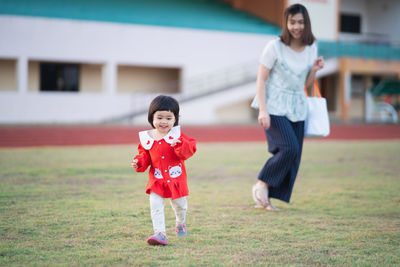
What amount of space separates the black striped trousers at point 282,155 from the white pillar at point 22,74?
19323 millimetres

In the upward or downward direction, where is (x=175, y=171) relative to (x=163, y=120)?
downward

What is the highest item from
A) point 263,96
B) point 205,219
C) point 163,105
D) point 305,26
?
point 305,26

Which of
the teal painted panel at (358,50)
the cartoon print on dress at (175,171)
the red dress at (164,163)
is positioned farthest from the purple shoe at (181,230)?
the teal painted panel at (358,50)

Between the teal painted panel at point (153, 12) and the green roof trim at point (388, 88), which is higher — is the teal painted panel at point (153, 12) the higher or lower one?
the higher one

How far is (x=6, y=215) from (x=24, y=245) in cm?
108

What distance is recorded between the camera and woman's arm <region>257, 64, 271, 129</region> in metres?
4.77

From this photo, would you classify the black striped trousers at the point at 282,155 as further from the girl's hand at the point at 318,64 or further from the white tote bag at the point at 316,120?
the girl's hand at the point at 318,64

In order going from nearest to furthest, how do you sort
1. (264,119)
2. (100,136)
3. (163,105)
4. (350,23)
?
(163,105)
(264,119)
(100,136)
(350,23)

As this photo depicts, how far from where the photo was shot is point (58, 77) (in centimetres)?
2508

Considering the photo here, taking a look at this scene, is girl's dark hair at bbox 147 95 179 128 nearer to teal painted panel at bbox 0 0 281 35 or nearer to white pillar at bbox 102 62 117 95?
teal painted panel at bbox 0 0 281 35

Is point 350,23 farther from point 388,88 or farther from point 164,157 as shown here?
point 164,157

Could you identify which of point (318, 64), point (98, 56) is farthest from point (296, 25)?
point (98, 56)

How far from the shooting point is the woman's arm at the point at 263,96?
188 inches

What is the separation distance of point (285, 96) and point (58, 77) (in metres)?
21.7
